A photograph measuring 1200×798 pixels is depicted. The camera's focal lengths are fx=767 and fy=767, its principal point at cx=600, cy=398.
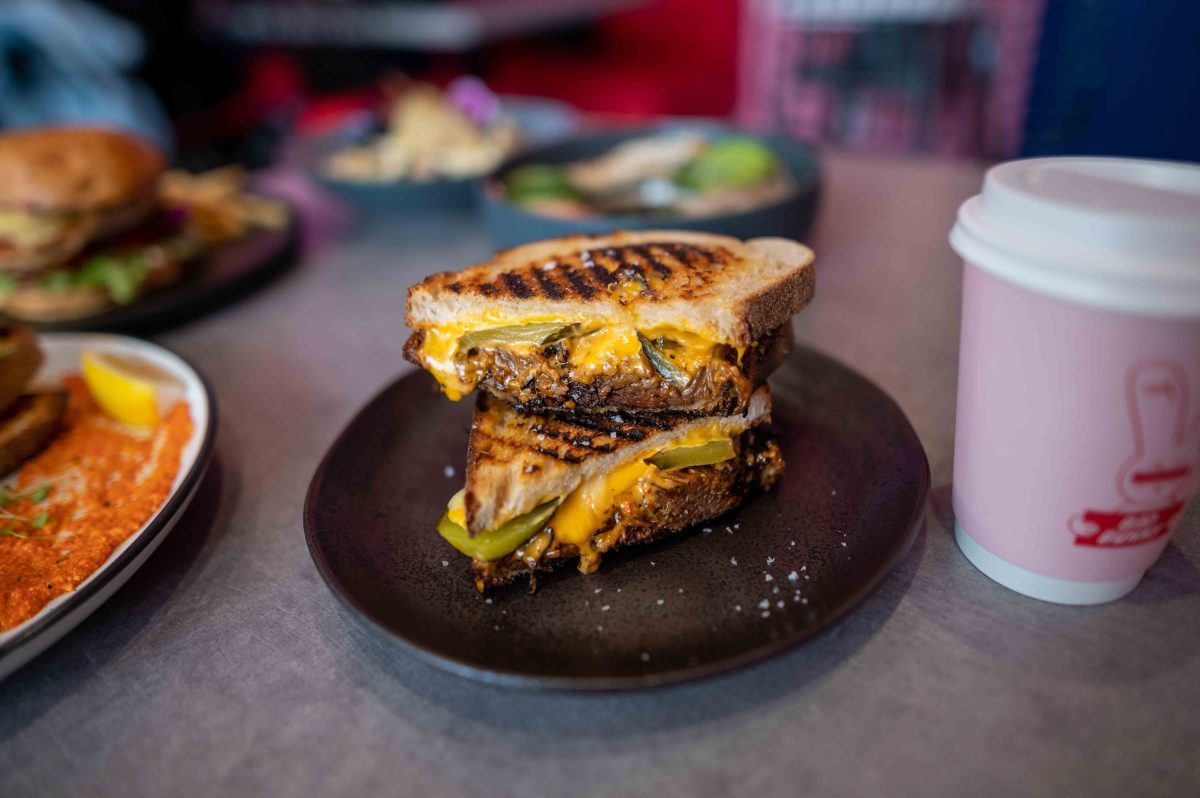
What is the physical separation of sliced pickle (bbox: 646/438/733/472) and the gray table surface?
0.32 m

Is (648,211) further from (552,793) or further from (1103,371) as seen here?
(552,793)

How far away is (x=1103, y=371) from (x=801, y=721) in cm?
56

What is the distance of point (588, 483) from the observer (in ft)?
4.03

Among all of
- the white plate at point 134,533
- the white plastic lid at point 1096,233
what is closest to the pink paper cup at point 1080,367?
the white plastic lid at point 1096,233

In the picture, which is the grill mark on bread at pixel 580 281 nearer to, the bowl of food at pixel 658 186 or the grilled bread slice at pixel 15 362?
the bowl of food at pixel 658 186

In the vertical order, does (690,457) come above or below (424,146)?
below

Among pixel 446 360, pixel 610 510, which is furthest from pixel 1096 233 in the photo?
pixel 446 360

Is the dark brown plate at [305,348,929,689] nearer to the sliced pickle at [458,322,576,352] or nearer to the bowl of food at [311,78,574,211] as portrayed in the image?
the sliced pickle at [458,322,576,352]

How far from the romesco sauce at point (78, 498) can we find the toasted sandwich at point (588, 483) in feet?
1.88

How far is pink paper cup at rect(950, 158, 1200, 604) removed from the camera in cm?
84

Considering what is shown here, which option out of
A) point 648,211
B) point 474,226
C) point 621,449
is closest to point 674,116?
point 474,226

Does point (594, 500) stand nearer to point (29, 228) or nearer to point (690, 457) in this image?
point (690, 457)

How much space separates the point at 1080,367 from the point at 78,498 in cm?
166

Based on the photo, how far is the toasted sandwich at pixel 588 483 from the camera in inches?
45.8
